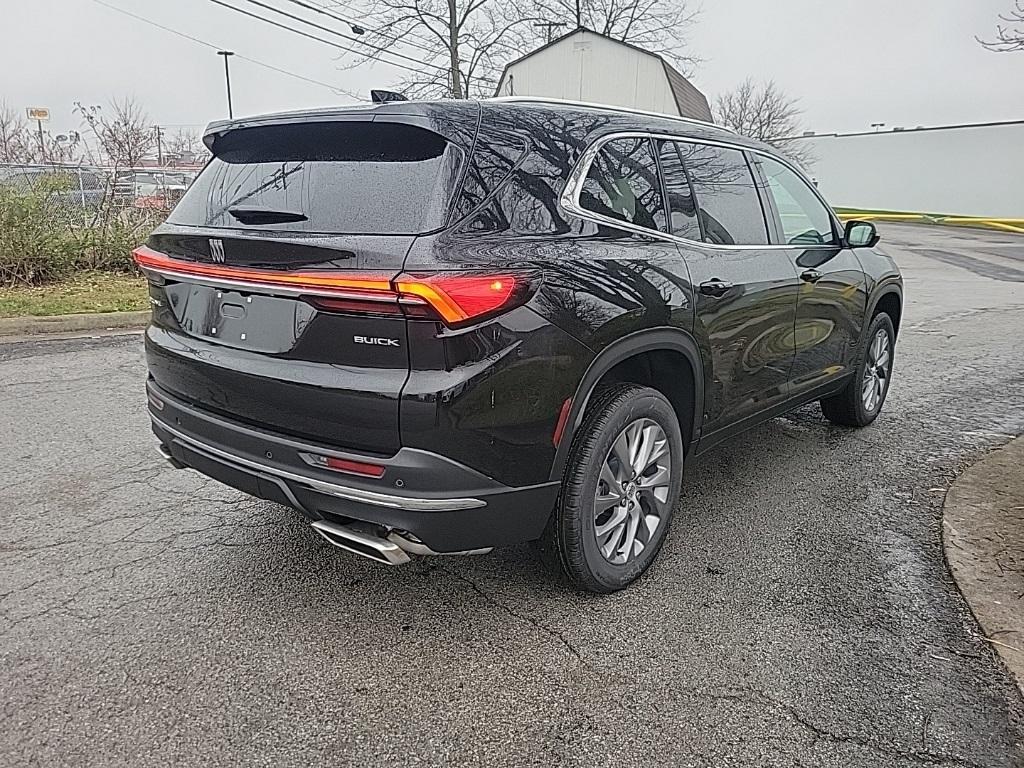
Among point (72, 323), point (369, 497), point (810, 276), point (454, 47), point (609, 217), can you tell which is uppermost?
point (454, 47)

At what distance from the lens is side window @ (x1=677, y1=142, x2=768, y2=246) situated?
3.53 meters

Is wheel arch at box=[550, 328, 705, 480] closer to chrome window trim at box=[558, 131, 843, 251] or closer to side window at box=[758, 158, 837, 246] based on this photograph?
chrome window trim at box=[558, 131, 843, 251]

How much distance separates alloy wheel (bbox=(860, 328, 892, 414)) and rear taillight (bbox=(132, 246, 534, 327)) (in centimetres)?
346

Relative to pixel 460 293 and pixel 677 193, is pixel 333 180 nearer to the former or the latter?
pixel 460 293

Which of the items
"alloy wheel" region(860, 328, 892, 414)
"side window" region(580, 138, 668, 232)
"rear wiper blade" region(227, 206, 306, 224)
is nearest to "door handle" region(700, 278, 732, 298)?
"side window" region(580, 138, 668, 232)

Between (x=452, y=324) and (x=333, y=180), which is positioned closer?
(x=452, y=324)

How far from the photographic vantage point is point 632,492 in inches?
123

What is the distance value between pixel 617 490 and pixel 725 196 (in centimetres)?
157

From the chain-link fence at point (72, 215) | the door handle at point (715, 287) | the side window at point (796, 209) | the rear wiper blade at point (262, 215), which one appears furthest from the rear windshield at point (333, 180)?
the chain-link fence at point (72, 215)

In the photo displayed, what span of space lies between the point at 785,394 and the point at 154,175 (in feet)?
34.7

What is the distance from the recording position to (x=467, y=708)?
8.07ft

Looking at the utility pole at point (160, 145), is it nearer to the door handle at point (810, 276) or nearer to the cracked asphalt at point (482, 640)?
the cracked asphalt at point (482, 640)

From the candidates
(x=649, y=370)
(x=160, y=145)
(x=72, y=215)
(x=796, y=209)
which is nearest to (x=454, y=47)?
(x=160, y=145)

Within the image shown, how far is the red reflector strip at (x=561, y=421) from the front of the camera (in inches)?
105
